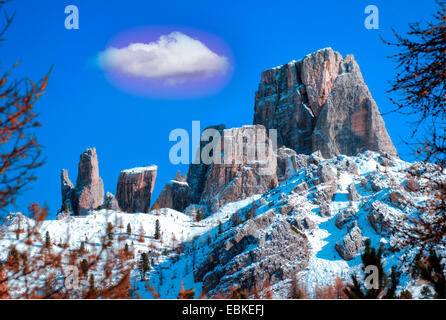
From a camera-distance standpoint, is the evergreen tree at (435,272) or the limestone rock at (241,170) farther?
the limestone rock at (241,170)

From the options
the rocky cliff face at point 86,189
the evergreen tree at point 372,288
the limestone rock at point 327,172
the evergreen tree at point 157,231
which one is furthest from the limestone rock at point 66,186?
the evergreen tree at point 372,288

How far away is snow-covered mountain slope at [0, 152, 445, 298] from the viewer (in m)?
64.7

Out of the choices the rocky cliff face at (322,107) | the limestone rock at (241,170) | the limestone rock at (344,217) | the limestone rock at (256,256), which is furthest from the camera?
the rocky cliff face at (322,107)

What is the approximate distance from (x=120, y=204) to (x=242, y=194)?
34664 mm

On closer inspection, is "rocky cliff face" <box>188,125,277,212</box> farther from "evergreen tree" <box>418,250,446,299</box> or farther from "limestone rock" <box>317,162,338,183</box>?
"evergreen tree" <box>418,250,446,299</box>

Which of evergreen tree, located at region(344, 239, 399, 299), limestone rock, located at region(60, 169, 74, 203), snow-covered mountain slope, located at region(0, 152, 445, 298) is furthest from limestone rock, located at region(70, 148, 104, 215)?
evergreen tree, located at region(344, 239, 399, 299)

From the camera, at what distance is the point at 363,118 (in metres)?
125

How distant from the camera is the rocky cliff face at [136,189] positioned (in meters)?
129

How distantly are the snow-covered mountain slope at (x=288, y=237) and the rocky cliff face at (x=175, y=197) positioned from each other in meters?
28.6

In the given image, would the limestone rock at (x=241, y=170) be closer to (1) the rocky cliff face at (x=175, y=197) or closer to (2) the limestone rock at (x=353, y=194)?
(1) the rocky cliff face at (x=175, y=197)

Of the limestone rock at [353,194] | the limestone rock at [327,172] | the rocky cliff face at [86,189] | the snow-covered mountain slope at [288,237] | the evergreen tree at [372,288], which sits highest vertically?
the rocky cliff face at [86,189]
